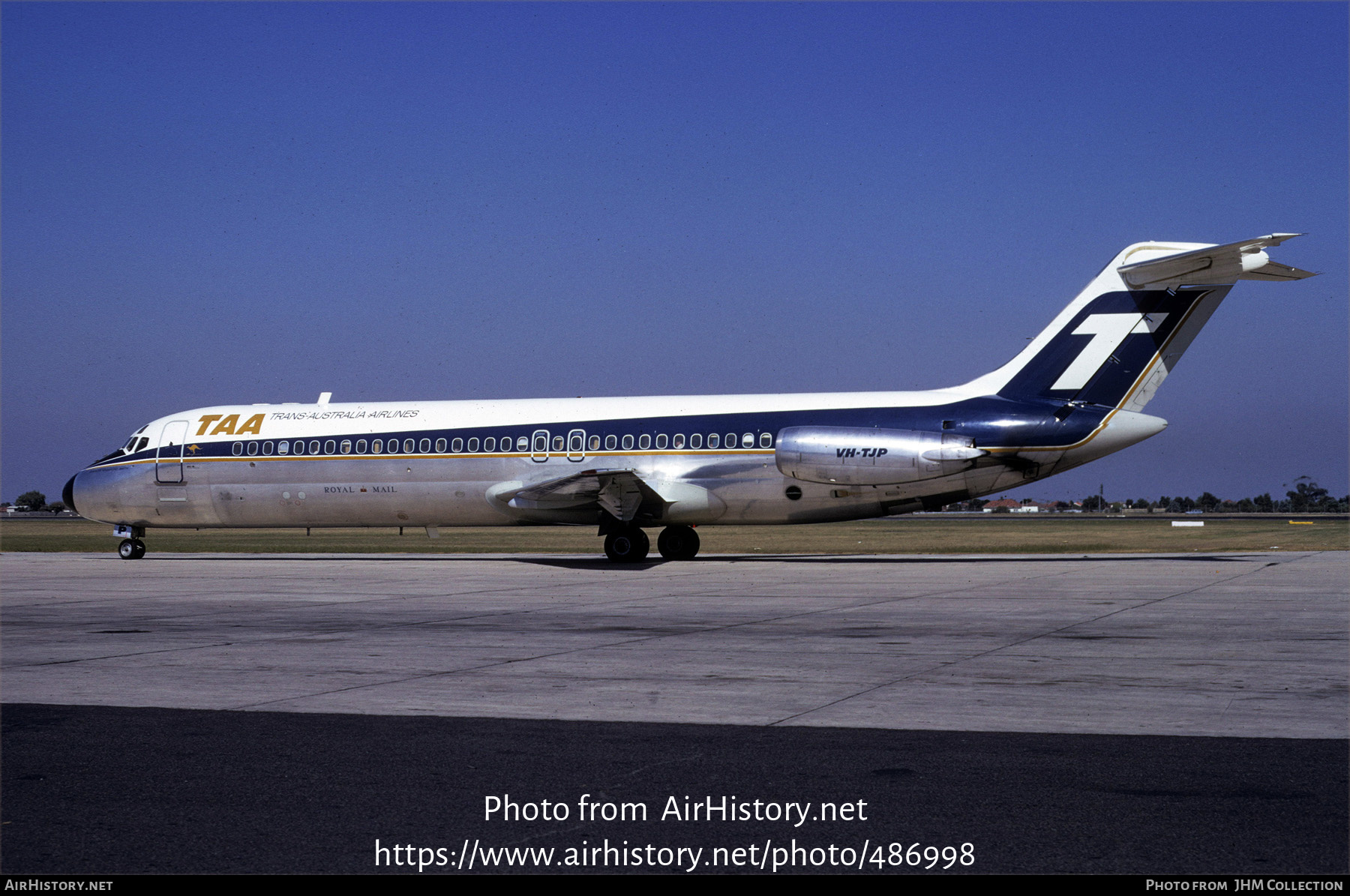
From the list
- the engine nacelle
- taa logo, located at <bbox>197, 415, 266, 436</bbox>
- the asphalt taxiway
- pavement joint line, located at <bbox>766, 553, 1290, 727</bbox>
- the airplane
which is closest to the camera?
the asphalt taxiway

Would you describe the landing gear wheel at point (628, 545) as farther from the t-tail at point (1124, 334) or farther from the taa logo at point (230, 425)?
the taa logo at point (230, 425)

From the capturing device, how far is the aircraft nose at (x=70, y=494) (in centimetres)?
2967

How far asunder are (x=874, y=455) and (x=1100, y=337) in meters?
5.10

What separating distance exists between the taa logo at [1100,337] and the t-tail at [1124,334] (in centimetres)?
2

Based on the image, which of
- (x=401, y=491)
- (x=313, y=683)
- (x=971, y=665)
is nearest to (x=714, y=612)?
(x=971, y=665)

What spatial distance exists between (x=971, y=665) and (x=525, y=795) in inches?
219

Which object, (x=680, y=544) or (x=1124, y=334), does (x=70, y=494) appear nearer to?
(x=680, y=544)

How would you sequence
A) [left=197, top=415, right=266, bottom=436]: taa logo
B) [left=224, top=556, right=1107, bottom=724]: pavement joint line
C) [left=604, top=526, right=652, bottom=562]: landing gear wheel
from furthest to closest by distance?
[left=197, top=415, right=266, bottom=436]: taa logo, [left=604, top=526, right=652, bottom=562]: landing gear wheel, [left=224, top=556, right=1107, bottom=724]: pavement joint line

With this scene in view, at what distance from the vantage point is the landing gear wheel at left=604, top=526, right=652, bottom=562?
2580 centimetres

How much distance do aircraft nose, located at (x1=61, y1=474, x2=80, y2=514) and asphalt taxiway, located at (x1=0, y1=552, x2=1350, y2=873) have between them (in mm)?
14377

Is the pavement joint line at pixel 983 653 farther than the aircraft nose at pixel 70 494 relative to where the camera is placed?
No

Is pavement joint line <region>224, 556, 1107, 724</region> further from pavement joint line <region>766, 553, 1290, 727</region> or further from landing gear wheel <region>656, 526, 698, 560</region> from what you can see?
landing gear wheel <region>656, 526, 698, 560</region>

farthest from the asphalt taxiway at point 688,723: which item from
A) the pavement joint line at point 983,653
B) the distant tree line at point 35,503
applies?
the distant tree line at point 35,503

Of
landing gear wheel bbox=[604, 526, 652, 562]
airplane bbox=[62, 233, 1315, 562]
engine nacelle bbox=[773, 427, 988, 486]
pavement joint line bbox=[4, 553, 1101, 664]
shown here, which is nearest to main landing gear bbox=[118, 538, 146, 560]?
airplane bbox=[62, 233, 1315, 562]
